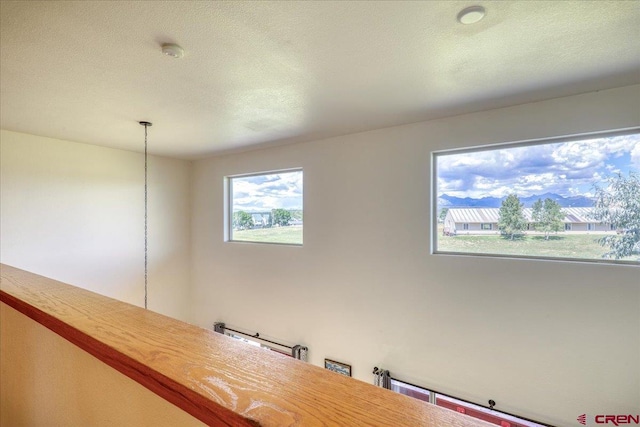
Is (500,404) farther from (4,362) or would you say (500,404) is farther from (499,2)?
(4,362)

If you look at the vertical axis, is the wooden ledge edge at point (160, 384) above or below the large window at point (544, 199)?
below

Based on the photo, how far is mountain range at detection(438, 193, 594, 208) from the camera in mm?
2611

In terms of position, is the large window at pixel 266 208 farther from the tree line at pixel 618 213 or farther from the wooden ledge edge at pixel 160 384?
the wooden ledge edge at pixel 160 384

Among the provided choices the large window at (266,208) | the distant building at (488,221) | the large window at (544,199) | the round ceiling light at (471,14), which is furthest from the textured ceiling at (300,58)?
the large window at (266,208)

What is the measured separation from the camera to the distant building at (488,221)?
2578mm

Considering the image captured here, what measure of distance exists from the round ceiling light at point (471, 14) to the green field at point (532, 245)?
2095 mm

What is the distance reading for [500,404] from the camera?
2.83 m

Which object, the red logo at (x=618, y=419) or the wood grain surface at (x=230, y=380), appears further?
the red logo at (x=618, y=419)

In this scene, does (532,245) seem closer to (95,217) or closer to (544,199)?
(544,199)

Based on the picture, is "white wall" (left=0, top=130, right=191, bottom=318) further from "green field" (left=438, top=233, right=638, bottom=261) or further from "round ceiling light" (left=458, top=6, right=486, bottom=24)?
"round ceiling light" (left=458, top=6, right=486, bottom=24)

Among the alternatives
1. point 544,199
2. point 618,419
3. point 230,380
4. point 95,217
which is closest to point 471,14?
point 230,380

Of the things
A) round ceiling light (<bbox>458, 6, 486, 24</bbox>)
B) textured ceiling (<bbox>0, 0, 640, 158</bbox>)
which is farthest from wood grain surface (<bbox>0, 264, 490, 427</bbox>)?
round ceiling light (<bbox>458, 6, 486, 24</bbox>)

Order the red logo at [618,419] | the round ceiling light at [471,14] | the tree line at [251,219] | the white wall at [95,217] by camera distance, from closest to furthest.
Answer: the round ceiling light at [471,14] < the red logo at [618,419] < the white wall at [95,217] < the tree line at [251,219]

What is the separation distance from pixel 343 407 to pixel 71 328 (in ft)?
2.50
